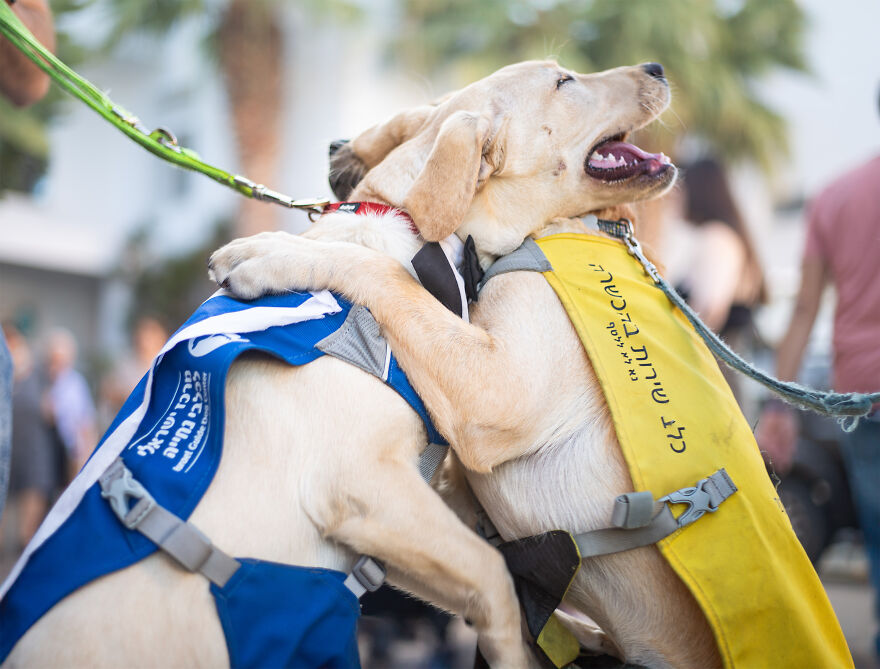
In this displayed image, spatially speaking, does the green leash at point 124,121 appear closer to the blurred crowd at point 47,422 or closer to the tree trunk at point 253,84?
the blurred crowd at point 47,422

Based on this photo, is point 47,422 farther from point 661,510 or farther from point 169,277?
point 169,277

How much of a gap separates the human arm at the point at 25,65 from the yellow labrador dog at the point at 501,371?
44.1 inches

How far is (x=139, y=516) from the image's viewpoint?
142 cm

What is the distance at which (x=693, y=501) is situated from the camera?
1.65 m

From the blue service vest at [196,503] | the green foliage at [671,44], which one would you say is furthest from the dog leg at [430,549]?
the green foliage at [671,44]

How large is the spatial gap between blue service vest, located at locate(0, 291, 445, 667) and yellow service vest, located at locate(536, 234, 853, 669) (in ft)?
1.70

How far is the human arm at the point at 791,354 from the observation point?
122 inches

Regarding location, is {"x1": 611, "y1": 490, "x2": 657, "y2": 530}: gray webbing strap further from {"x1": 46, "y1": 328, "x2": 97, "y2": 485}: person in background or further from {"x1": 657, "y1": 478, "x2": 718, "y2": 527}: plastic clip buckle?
{"x1": 46, "y1": 328, "x2": 97, "y2": 485}: person in background

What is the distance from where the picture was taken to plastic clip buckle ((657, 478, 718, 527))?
165 cm

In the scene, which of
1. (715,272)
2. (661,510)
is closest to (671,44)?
(715,272)

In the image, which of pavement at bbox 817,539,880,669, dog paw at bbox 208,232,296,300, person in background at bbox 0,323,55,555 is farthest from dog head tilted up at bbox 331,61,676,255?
person in background at bbox 0,323,55,555

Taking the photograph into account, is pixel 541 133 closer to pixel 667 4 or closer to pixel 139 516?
pixel 139 516

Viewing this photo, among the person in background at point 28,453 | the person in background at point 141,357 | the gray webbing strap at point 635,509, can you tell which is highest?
the gray webbing strap at point 635,509

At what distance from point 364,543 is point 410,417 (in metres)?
0.31
